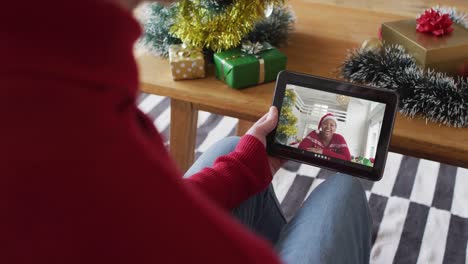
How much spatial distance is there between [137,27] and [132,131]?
0.06m

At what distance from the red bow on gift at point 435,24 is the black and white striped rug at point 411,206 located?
0.59 meters

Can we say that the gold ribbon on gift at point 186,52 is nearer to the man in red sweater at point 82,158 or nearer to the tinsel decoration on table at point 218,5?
the tinsel decoration on table at point 218,5

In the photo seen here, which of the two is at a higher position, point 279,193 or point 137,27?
point 137,27

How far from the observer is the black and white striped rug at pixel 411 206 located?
51.8 inches

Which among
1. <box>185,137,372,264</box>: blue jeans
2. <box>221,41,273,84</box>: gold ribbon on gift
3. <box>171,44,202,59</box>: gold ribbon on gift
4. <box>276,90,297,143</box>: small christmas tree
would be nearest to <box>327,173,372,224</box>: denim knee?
<box>185,137,372,264</box>: blue jeans

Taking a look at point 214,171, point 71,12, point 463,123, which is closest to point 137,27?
point 71,12

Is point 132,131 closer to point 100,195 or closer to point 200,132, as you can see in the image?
→ point 100,195

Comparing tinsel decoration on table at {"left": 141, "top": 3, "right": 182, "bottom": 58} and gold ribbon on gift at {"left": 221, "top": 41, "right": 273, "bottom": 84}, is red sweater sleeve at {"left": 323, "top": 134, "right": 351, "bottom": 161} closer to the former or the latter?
gold ribbon on gift at {"left": 221, "top": 41, "right": 273, "bottom": 84}

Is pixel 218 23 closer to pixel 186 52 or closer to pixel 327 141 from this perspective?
pixel 186 52

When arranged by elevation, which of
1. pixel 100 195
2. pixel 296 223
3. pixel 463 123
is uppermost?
pixel 100 195

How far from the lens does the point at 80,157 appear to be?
0.97 ft

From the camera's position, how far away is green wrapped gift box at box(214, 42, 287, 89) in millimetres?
952

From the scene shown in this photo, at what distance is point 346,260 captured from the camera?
71cm

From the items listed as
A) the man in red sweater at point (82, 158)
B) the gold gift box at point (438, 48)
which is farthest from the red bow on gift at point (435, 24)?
the man in red sweater at point (82, 158)
